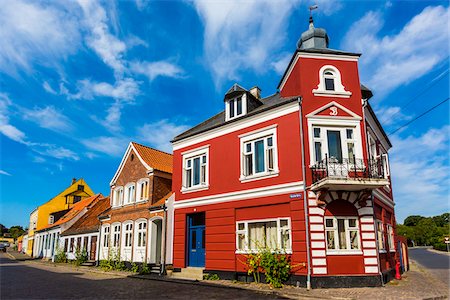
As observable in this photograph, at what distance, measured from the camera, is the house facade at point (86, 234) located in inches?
1141

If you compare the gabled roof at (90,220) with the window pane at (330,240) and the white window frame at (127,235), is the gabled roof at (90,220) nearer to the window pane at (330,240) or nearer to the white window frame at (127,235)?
the white window frame at (127,235)

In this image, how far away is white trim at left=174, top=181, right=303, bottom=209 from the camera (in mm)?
14775

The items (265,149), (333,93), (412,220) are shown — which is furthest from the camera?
(412,220)

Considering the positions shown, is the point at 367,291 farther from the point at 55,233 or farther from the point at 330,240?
→ the point at 55,233

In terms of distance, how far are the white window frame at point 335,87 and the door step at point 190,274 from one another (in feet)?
34.9

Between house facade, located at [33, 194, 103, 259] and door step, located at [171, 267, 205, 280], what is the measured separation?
22537 millimetres

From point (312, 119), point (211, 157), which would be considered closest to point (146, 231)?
point (211, 157)

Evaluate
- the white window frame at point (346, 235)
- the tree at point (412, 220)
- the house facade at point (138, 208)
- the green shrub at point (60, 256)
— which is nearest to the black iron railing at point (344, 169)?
the white window frame at point (346, 235)

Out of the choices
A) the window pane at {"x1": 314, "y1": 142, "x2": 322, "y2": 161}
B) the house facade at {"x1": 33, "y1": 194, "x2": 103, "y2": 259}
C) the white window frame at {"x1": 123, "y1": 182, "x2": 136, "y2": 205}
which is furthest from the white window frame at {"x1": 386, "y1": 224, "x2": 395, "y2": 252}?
the house facade at {"x1": 33, "y1": 194, "x2": 103, "y2": 259}

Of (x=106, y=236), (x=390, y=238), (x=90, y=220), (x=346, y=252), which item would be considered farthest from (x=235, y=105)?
(x=90, y=220)

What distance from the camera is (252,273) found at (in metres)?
15.3

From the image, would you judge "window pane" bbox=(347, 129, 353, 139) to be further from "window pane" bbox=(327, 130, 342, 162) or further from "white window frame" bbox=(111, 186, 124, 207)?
"white window frame" bbox=(111, 186, 124, 207)

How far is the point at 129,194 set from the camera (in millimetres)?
25047

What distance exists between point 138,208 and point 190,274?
23.7 ft
